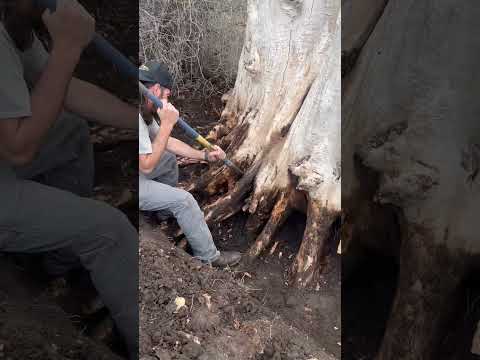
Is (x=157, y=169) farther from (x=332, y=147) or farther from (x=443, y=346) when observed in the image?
(x=443, y=346)

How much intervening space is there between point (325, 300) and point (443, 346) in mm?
353

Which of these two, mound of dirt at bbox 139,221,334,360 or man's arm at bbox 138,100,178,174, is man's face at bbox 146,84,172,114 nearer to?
man's arm at bbox 138,100,178,174

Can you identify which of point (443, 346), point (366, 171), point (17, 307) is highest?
point (366, 171)

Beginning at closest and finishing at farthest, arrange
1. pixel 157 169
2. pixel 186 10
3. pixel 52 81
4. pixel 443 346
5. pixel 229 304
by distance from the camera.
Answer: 1. pixel 52 81
2. pixel 443 346
3. pixel 157 169
4. pixel 229 304
5. pixel 186 10

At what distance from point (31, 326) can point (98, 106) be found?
0.31 meters

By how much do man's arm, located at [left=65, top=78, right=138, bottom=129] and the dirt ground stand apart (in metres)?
0.44

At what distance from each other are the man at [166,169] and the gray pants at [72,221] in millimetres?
153

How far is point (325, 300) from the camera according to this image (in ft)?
4.15

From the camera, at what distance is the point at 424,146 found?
91 centimetres

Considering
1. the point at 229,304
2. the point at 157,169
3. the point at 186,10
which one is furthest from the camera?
the point at 186,10

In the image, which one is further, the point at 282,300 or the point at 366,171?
the point at 282,300

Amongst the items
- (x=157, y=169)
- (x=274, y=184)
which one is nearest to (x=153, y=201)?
(x=157, y=169)

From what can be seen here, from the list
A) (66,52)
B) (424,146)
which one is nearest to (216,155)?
(424,146)

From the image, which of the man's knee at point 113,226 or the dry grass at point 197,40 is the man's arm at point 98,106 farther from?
the dry grass at point 197,40
